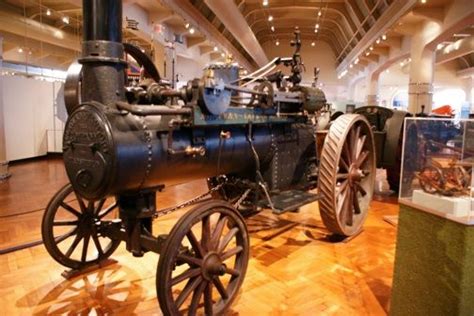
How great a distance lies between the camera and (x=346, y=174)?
12.5 ft

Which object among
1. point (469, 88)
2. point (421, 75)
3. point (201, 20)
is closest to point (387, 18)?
point (421, 75)

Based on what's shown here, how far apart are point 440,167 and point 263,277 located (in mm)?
1480

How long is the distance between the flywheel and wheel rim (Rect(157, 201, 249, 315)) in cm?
132

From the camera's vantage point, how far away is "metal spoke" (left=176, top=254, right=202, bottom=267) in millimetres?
2006

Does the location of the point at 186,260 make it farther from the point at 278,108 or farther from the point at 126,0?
the point at 126,0

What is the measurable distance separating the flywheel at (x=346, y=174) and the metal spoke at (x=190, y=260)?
1680 mm

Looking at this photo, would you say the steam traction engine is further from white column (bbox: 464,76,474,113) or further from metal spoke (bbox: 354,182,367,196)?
white column (bbox: 464,76,474,113)

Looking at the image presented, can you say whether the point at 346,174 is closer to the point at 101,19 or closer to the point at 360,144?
the point at 360,144

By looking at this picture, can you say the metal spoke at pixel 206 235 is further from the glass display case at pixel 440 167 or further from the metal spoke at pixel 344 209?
the metal spoke at pixel 344 209

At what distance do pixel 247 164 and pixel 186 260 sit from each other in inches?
51.0

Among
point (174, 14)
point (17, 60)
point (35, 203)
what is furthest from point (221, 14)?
point (35, 203)

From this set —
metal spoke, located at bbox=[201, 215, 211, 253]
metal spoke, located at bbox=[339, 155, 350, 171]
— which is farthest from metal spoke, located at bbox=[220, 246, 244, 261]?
metal spoke, located at bbox=[339, 155, 350, 171]

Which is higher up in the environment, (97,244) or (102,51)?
(102,51)

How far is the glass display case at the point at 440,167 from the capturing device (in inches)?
74.9
